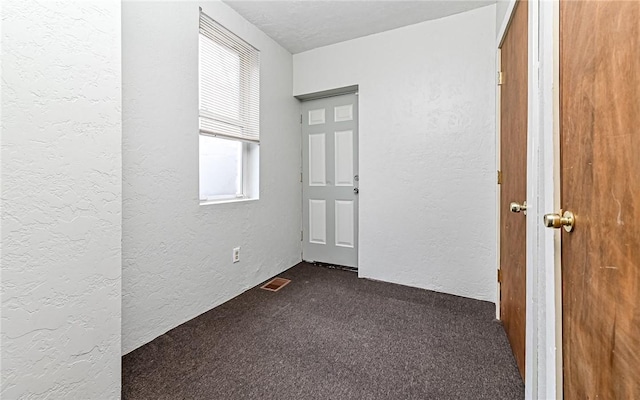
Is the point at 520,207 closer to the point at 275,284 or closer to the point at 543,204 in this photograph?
the point at 543,204

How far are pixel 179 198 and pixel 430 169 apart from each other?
2.05m

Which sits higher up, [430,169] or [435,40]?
[435,40]

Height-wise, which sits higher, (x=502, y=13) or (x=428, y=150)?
(x=502, y=13)

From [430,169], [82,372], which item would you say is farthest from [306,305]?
[430,169]

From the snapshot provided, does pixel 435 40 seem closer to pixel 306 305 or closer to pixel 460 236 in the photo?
pixel 460 236

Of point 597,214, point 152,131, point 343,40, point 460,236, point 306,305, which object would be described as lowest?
point 306,305

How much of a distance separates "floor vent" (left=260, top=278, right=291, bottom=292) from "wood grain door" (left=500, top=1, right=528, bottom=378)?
1753mm

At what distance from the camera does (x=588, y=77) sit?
2.47 feet

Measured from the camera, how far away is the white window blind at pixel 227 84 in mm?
2176

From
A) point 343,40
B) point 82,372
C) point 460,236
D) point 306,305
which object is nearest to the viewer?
point 82,372

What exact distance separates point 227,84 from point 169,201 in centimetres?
112

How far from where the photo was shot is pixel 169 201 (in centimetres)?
187

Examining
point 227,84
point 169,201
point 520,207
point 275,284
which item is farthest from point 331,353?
point 227,84

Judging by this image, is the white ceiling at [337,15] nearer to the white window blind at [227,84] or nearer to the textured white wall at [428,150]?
the textured white wall at [428,150]
